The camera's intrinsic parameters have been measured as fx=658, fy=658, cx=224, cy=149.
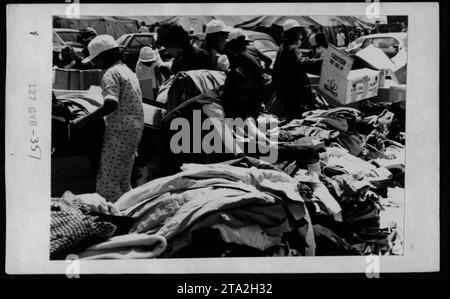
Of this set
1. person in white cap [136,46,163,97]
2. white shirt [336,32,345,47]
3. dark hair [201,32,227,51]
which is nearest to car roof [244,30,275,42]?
dark hair [201,32,227,51]

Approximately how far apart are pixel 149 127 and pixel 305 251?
968 millimetres

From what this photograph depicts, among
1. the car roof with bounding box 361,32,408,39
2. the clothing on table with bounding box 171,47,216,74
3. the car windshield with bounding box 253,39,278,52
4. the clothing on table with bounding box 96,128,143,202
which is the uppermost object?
the car roof with bounding box 361,32,408,39

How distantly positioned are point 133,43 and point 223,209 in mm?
904

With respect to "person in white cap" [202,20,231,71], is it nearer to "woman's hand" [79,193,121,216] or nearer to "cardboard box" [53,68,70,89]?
"cardboard box" [53,68,70,89]

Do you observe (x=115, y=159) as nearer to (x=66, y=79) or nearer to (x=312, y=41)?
(x=66, y=79)

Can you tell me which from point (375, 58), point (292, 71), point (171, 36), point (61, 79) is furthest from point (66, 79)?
point (375, 58)

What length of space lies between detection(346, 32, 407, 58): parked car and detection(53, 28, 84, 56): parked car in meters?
1.31

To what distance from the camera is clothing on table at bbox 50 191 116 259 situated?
3.14m

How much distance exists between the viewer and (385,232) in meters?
3.24

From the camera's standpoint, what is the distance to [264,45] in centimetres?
319

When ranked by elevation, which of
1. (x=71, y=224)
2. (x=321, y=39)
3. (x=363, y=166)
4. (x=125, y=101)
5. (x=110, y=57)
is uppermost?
(x=321, y=39)

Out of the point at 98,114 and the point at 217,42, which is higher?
the point at 217,42

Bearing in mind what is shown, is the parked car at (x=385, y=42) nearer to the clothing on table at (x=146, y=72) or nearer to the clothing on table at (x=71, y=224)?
the clothing on table at (x=146, y=72)

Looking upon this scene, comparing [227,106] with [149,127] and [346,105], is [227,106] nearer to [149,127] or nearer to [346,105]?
[149,127]
